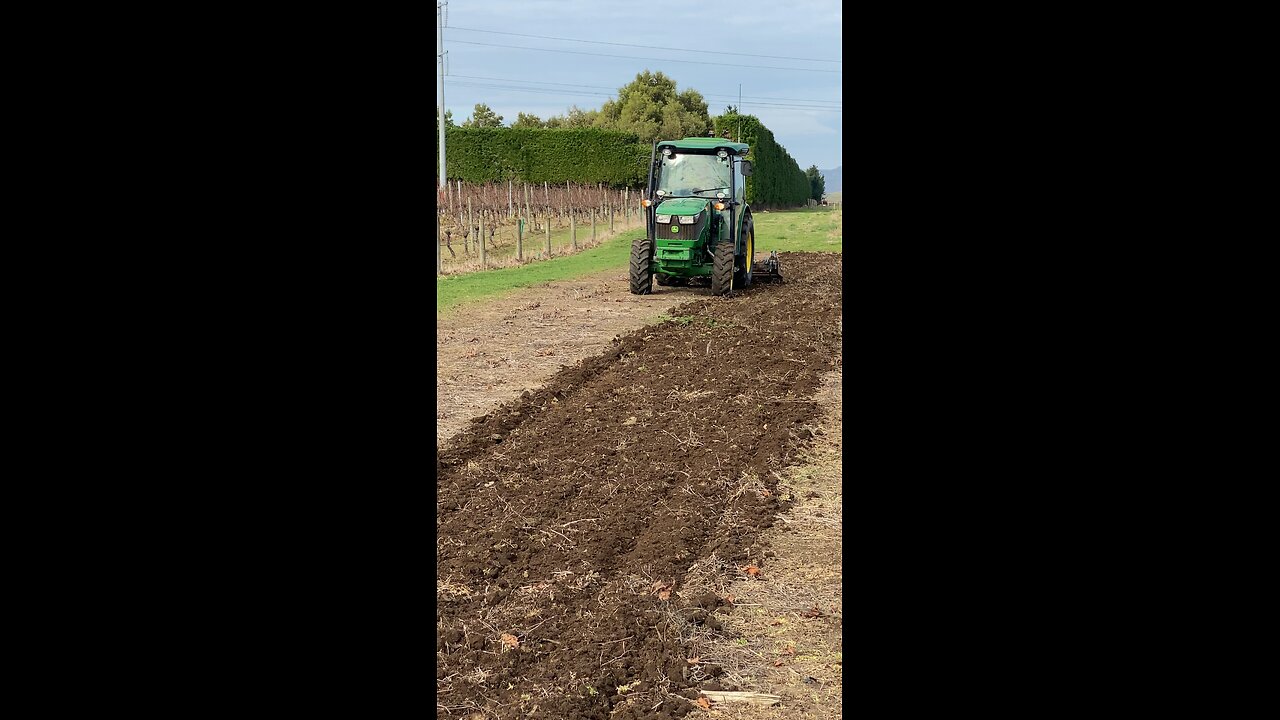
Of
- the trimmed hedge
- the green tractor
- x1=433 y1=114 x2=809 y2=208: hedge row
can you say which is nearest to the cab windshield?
the green tractor

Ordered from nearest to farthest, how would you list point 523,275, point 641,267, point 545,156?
point 641,267
point 523,275
point 545,156

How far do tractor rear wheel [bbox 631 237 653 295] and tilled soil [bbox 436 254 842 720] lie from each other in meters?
4.73

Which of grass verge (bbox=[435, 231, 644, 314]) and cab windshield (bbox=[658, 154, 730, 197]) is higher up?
cab windshield (bbox=[658, 154, 730, 197])

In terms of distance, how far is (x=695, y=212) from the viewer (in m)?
13.6

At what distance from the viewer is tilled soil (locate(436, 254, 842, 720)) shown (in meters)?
3.70

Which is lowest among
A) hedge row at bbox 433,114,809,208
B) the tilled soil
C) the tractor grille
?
the tilled soil

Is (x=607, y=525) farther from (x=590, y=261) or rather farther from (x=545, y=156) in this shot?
(x=545, y=156)

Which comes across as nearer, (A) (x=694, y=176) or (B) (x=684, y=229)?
(B) (x=684, y=229)

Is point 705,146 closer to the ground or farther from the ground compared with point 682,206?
farther from the ground

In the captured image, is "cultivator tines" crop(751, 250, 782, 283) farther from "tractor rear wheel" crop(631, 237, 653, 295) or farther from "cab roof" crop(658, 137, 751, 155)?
"cab roof" crop(658, 137, 751, 155)

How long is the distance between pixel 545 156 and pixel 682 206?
2459 cm

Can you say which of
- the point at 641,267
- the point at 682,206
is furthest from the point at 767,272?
the point at 682,206
